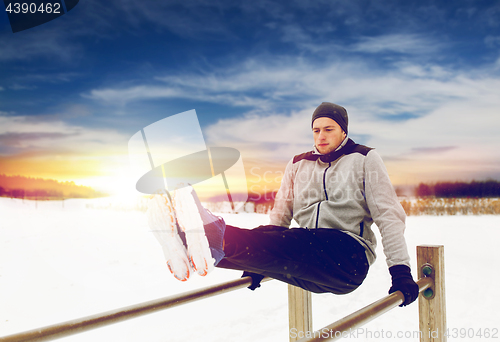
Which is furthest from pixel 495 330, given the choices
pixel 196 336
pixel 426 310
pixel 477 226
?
pixel 477 226

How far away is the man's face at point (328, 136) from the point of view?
1.81 meters

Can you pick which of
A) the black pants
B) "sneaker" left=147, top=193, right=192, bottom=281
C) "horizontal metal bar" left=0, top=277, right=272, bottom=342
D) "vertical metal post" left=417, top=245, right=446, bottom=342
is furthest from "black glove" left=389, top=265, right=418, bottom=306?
"sneaker" left=147, top=193, right=192, bottom=281

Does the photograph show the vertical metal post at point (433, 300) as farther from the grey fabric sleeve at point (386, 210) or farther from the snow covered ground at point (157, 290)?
the snow covered ground at point (157, 290)

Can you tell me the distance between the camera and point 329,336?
1.10 m

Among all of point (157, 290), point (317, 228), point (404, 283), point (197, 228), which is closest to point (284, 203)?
point (317, 228)

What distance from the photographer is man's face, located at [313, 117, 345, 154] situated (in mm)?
1813

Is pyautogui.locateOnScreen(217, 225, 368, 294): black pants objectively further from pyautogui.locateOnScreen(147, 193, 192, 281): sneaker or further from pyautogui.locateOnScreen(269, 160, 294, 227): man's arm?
pyautogui.locateOnScreen(269, 160, 294, 227): man's arm

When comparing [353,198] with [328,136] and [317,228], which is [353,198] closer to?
[317,228]

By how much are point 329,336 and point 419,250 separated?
1043 millimetres

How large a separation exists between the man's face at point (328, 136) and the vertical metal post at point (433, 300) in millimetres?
776

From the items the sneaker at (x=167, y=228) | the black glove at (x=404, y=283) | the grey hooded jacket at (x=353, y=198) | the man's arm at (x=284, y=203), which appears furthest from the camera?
the man's arm at (x=284, y=203)

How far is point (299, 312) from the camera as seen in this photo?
218cm

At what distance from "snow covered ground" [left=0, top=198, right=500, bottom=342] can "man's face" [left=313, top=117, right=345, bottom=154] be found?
7.15ft

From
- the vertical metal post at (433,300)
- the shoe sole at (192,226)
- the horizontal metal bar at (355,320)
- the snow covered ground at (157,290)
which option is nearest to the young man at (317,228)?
the shoe sole at (192,226)
